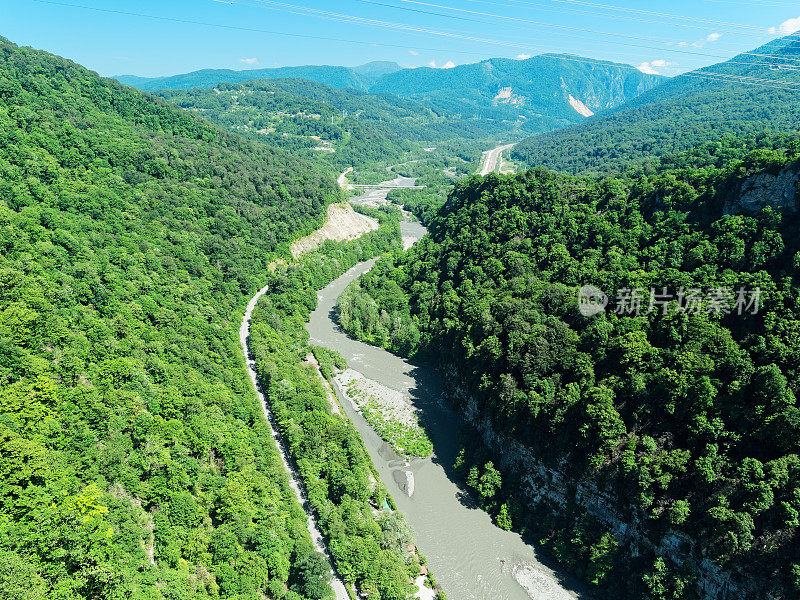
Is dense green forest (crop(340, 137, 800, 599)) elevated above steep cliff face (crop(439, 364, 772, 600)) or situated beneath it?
elevated above

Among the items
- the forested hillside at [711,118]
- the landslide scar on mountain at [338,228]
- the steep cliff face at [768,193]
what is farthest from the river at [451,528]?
the forested hillside at [711,118]

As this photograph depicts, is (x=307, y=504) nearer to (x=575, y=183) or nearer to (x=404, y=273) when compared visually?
(x=404, y=273)

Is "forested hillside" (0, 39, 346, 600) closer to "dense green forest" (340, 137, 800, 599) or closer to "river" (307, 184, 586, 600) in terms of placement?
"river" (307, 184, 586, 600)

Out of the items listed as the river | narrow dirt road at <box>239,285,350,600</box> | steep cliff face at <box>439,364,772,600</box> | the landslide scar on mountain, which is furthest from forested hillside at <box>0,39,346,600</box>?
steep cliff face at <box>439,364,772,600</box>

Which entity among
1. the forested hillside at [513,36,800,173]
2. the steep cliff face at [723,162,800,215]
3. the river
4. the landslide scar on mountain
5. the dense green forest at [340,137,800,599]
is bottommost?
the river

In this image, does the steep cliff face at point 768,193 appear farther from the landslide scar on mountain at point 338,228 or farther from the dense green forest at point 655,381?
the landslide scar on mountain at point 338,228

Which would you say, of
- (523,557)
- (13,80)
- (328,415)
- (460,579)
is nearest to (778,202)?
(523,557)

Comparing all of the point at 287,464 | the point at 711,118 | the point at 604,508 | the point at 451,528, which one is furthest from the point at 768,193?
the point at 711,118

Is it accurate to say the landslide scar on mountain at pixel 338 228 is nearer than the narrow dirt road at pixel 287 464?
No
